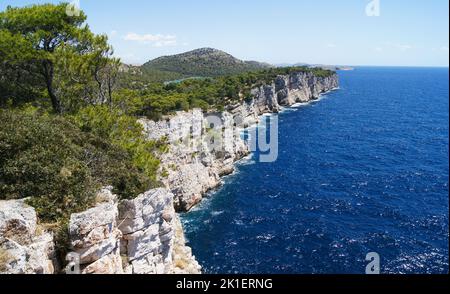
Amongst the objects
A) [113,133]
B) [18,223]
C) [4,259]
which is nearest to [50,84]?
[113,133]

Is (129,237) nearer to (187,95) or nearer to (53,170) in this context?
(53,170)

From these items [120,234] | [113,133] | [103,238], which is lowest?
[120,234]

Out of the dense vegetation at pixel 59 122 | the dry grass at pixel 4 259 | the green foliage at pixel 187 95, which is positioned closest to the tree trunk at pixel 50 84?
the dense vegetation at pixel 59 122

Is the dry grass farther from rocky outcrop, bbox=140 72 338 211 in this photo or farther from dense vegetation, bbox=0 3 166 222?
rocky outcrop, bbox=140 72 338 211

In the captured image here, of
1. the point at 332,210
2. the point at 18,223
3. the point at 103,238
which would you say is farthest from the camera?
the point at 332,210

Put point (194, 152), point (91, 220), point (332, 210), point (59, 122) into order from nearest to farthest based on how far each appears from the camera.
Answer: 1. point (91, 220)
2. point (59, 122)
3. point (332, 210)
4. point (194, 152)

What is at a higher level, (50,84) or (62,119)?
(50,84)

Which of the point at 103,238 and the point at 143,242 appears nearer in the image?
the point at 103,238

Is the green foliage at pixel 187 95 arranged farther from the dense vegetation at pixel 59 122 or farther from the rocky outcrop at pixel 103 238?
the rocky outcrop at pixel 103 238
